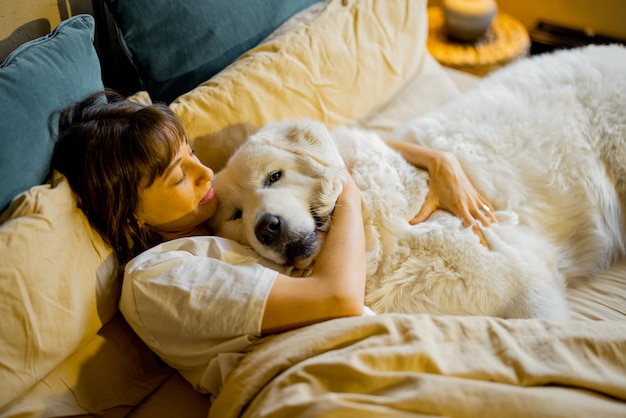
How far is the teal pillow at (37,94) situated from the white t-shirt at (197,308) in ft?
1.20

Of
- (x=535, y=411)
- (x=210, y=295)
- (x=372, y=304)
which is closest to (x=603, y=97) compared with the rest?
(x=372, y=304)

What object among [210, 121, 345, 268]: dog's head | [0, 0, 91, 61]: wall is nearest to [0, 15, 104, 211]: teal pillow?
[0, 0, 91, 61]: wall

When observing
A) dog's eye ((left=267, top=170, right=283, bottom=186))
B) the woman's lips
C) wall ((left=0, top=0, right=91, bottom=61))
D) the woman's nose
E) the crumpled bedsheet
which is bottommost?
the crumpled bedsheet

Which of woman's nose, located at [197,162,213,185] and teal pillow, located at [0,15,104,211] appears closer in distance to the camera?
teal pillow, located at [0,15,104,211]

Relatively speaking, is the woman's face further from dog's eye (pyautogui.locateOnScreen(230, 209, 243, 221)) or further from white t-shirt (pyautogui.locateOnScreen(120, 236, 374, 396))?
white t-shirt (pyautogui.locateOnScreen(120, 236, 374, 396))

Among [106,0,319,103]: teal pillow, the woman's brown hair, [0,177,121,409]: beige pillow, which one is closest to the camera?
[0,177,121,409]: beige pillow

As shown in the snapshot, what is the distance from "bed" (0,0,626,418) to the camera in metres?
1.12

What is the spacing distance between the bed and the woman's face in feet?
0.60

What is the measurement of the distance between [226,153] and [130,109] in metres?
0.46

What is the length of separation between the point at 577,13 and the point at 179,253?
3.91 m

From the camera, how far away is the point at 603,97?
201 centimetres

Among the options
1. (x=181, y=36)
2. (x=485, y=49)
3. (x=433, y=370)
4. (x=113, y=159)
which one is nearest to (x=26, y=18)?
(x=181, y=36)

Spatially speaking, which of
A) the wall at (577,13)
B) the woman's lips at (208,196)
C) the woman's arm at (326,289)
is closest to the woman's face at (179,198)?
the woman's lips at (208,196)

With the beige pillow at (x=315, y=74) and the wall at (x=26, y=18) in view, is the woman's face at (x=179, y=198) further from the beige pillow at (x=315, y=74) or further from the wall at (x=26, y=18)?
the wall at (x=26, y=18)
